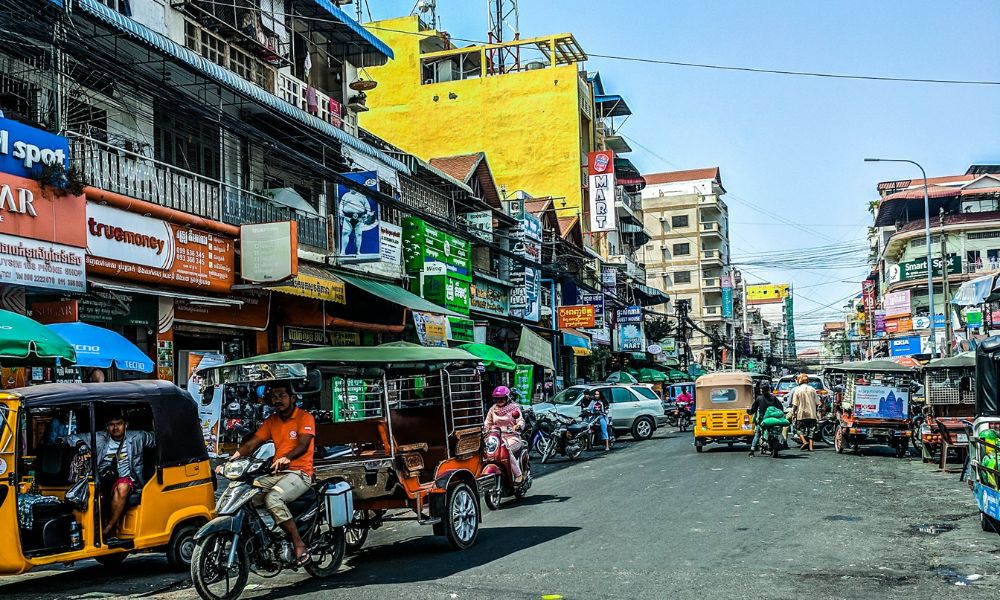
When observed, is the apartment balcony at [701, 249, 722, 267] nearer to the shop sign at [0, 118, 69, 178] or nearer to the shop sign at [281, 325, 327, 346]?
the shop sign at [281, 325, 327, 346]

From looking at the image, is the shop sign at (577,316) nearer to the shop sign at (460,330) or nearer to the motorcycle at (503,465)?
the shop sign at (460,330)

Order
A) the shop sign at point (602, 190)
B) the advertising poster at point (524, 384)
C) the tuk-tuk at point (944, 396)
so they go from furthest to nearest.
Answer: the shop sign at point (602, 190), the advertising poster at point (524, 384), the tuk-tuk at point (944, 396)

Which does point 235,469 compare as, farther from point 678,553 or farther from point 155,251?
point 155,251

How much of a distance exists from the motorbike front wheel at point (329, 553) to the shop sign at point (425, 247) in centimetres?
1910

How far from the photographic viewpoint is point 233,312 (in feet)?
63.8

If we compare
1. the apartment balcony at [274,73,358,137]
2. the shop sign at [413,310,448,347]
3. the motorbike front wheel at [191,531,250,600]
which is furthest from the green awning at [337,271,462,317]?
the motorbike front wheel at [191,531,250,600]

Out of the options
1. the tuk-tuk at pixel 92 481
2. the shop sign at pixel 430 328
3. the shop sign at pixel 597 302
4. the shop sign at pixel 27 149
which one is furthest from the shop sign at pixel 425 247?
the tuk-tuk at pixel 92 481

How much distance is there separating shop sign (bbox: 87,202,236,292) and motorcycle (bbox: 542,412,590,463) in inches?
345

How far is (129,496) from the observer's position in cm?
891

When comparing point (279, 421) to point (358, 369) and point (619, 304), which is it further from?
point (619, 304)

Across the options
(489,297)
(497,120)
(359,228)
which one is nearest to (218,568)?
(359,228)

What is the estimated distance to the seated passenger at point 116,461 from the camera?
28.9ft

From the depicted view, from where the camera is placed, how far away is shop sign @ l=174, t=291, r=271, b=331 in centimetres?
1800

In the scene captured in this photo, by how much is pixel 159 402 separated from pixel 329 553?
2316 millimetres
